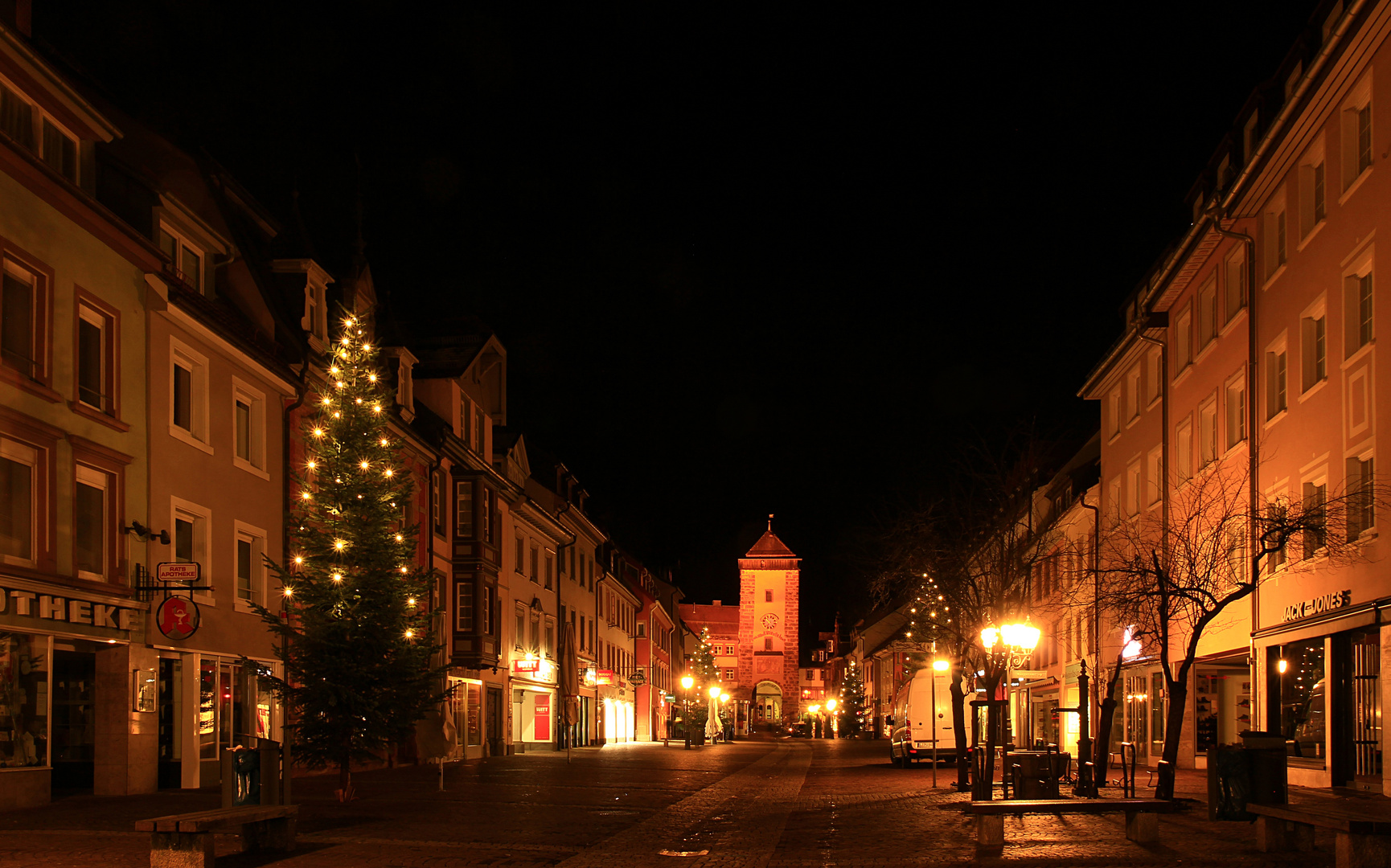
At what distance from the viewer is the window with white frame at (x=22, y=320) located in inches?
724

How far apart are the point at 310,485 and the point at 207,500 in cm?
226

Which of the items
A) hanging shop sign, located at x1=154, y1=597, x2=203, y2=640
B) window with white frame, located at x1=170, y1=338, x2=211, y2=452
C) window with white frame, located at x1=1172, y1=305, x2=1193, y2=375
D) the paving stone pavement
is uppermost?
window with white frame, located at x1=1172, y1=305, x2=1193, y2=375

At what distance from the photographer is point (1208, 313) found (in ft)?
99.4

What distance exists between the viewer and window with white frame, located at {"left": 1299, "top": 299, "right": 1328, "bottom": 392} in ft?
77.0

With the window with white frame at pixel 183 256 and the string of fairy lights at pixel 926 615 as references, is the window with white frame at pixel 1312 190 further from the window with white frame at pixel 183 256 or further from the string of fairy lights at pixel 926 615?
the window with white frame at pixel 183 256

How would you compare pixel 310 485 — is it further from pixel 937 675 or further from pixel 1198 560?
pixel 937 675

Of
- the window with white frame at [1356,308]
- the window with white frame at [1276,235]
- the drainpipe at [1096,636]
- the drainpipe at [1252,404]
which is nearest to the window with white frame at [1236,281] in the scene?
the drainpipe at [1252,404]

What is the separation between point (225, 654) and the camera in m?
24.4

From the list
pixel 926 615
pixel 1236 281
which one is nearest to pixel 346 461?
pixel 1236 281

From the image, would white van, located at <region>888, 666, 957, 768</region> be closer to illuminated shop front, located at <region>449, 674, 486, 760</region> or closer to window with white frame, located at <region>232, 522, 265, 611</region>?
illuminated shop front, located at <region>449, 674, 486, 760</region>

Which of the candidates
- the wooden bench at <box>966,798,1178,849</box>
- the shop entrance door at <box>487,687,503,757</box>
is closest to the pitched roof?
the shop entrance door at <box>487,687,503,757</box>

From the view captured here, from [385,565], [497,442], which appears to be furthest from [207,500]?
[497,442]

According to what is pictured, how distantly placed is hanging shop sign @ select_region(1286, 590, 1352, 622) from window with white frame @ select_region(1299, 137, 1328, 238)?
246 inches

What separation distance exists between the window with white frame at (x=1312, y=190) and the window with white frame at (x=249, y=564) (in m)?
19.6
